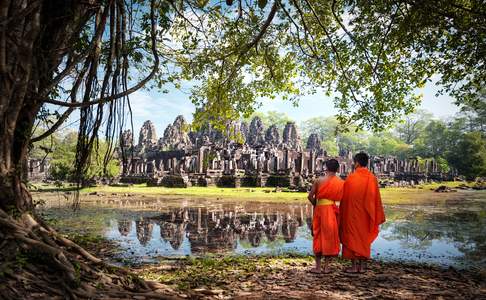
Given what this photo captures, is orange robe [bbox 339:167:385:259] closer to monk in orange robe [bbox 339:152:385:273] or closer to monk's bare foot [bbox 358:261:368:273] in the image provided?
monk in orange robe [bbox 339:152:385:273]

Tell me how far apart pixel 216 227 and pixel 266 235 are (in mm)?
1473

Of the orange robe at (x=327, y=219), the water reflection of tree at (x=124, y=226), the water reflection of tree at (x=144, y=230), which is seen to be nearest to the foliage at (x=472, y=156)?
the water reflection of tree at (x=144, y=230)

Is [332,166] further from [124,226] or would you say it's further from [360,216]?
[124,226]

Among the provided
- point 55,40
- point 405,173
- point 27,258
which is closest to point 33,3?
point 55,40

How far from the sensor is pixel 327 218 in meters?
4.85

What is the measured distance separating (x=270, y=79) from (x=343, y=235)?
492 centimetres

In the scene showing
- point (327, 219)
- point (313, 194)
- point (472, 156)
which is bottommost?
point (327, 219)

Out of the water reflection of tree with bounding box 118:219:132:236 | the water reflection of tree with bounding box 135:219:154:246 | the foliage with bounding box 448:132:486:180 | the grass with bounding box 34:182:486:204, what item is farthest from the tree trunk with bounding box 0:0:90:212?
the foliage with bounding box 448:132:486:180

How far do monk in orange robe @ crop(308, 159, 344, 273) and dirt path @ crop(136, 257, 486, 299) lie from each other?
0.29 meters

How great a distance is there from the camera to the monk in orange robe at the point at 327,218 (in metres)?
4.77

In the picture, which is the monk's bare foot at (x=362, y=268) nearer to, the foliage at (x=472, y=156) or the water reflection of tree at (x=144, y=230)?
the water reflection of tree at (x=144, y=230)

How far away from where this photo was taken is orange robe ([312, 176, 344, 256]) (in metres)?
4.77

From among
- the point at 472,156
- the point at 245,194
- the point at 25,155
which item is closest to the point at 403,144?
the point at 472,156

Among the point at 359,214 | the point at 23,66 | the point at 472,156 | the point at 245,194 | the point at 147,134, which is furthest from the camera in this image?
the point at 147,134
